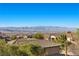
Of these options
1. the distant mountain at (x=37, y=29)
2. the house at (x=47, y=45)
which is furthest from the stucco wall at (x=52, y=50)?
the distant mountain at (x=37, y=29)

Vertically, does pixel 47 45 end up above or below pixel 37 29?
below

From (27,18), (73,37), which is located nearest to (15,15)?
(27,18)

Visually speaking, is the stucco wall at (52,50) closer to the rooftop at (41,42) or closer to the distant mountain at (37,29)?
the rooftop at (41,42)

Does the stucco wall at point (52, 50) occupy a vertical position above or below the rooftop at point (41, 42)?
below

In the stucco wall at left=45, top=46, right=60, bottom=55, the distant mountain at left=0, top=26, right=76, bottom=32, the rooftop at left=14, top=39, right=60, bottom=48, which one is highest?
the distant mountain at left=0, top=26, right=76, bottom=32

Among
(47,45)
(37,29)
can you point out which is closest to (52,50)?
(47,45)

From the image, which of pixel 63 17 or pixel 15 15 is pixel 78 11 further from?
pixel 15 15

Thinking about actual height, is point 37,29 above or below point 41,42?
above

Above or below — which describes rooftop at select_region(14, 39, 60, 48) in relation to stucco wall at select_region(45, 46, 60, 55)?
Result: above

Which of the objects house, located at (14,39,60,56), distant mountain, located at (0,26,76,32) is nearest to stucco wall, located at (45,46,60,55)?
house, located at (14,39,60,56)

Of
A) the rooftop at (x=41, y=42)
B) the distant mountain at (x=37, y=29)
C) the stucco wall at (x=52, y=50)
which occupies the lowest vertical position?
the stucco wall at (x=52, y=50)

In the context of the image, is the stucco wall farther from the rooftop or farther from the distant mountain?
the distant mountain

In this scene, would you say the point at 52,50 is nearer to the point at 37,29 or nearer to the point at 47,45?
Result: the point at 47,45
